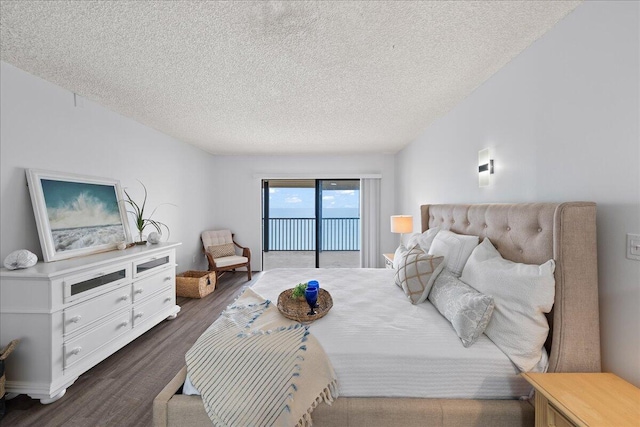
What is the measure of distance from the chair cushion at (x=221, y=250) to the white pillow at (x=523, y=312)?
14.5ft

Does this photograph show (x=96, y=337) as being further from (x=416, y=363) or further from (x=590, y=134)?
(x=590, y=134)

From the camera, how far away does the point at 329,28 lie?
1.58 m

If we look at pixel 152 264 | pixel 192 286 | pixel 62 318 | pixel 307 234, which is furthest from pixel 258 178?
pixel 62 318

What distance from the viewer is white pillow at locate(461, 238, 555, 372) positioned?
4.27 feet

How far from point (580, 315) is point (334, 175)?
4319 millimetres

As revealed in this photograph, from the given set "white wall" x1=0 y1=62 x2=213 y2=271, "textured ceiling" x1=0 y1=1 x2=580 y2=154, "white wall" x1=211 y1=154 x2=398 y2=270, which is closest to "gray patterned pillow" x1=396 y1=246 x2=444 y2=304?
"textured ceiling" x1=0 y1=1 x2=580 y2=154

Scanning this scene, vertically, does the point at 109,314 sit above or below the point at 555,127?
below

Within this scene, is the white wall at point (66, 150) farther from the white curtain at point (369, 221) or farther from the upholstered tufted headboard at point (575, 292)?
the upholstered tufted headboard at point (575, 292)

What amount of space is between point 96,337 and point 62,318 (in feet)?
1.23

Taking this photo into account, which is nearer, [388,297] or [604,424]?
[604,424]

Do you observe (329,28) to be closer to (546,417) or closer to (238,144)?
(546,417)

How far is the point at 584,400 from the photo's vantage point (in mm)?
1036

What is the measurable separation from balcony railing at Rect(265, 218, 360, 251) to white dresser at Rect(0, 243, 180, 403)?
16.0 feet

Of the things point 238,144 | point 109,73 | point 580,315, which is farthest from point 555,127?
point 238,144
